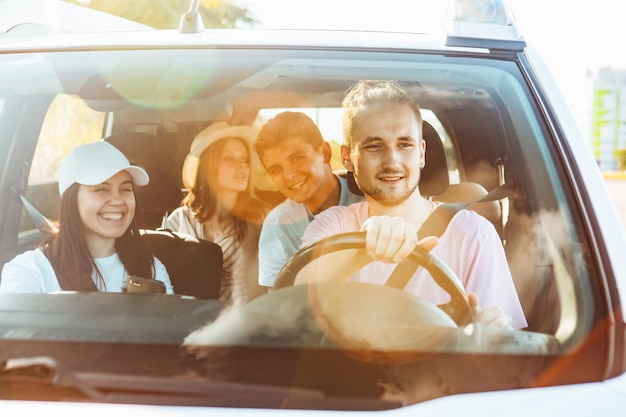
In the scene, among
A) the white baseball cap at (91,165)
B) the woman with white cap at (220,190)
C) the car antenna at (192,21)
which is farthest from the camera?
the woman with white cap at (220,190)

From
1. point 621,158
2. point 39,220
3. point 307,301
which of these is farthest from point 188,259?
point 621,158

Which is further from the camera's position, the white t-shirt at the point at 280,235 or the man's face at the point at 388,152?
the white t-shirt at the point at 280,235

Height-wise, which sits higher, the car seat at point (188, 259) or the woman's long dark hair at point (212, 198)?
the woman's long dark hair at point (212, 198)

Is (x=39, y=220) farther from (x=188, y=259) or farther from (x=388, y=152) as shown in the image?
(x=388, y=152)

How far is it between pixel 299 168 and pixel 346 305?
1254mm

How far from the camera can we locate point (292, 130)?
2736 mm

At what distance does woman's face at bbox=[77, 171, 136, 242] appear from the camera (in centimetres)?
247

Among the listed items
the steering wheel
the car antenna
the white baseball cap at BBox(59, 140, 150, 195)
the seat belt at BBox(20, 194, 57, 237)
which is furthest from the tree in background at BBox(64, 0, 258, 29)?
the steering wheel

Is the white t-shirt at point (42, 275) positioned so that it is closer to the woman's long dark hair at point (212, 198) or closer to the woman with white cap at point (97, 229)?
the woman with white cap at point (97, 229)

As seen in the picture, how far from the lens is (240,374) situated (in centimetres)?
136

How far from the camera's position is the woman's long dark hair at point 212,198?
9.71 ft

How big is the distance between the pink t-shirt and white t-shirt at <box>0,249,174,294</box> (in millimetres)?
590

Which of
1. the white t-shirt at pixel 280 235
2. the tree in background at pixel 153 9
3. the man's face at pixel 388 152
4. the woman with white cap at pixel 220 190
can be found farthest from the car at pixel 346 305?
the tree in background at pixel 153 9

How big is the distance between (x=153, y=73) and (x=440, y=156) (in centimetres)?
120
